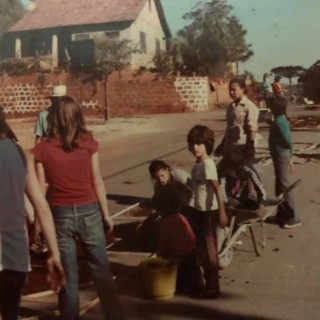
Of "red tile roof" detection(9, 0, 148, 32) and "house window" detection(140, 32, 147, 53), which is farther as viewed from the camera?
"house window" detection(140, 32, 147, 53)

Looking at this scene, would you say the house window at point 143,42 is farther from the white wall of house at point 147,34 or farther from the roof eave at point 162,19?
the roof eave at point 162,19

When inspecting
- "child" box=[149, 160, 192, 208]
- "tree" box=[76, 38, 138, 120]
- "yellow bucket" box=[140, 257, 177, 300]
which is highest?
"tree" box=[76, 38, 138, 120]

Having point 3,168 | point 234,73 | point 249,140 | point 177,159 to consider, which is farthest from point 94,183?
point 234,73

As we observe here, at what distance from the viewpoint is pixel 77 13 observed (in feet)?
139

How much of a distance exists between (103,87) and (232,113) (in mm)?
25946

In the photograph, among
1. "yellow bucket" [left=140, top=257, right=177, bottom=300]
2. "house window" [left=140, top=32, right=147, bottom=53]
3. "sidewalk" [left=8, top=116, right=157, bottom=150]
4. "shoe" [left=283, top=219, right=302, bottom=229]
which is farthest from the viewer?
"house window" [left=140, top=32, right=147, bottom=53]

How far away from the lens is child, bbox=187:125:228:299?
17.0ft

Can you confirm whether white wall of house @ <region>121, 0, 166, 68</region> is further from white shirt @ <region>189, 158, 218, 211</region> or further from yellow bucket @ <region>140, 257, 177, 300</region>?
yellow bucket @ <region>140, 257, 177, 300</region>

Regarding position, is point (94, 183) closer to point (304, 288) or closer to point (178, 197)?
point (178, 197)

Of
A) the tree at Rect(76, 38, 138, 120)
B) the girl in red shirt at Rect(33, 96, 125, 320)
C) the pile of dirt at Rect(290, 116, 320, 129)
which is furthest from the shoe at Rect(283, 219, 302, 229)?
the tree at Rect(76, 38, 138, 120)

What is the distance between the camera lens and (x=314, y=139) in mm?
18188

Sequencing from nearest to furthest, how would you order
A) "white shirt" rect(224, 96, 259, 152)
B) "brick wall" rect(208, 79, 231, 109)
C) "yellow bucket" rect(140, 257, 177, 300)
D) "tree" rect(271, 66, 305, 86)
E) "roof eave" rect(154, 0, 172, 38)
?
"yellow bucket" rect(140, 257, 177, 300) < "white shirt" rect(224, 96, 259, 152) < "brick wall" rect(208, 79, 231, 109) < "roof eave" rect(154, 0, 172, 38) < "tree" rect(271, 66, 305, 86)

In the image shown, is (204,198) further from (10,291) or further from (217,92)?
(217,92)

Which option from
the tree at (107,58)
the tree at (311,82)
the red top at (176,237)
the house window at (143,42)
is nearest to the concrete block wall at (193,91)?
the tree at (107,58)
